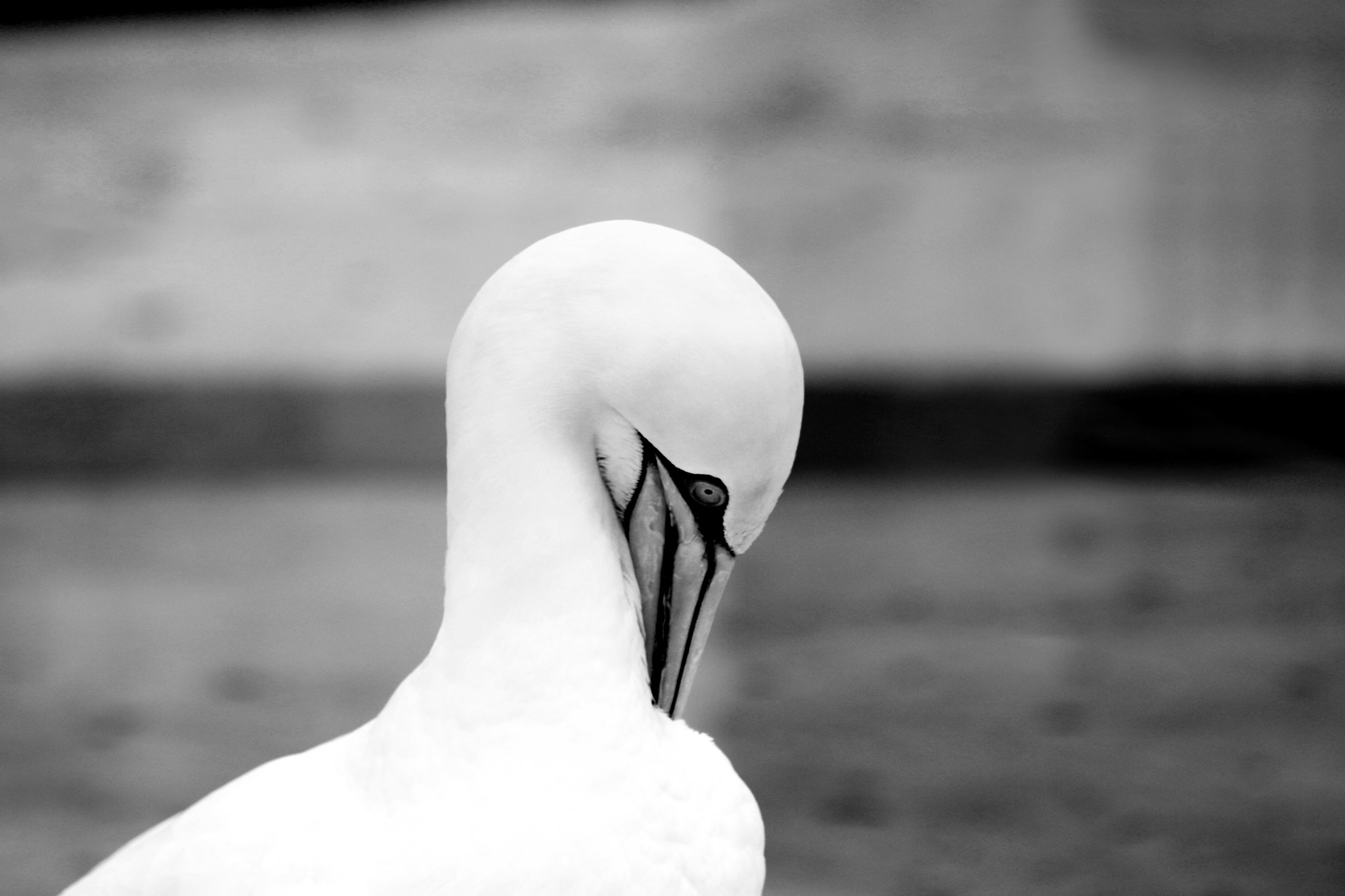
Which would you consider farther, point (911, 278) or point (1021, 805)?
point (911, 278)

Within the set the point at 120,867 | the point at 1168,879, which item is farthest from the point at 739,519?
the point at 1168,879

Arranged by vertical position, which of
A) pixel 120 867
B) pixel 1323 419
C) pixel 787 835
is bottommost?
pixel 787 835

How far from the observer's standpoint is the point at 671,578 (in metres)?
0.96

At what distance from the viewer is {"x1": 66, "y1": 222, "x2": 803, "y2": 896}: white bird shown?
0.84 meters

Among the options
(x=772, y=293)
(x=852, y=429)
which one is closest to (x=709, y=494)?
(x=772, y=293)

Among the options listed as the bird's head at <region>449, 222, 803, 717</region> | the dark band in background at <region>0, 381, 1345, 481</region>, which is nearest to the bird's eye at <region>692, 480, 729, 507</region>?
the bird's head at <region>449, 222, 803, 717</region>

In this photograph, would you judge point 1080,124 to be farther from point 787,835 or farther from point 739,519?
point 739,519

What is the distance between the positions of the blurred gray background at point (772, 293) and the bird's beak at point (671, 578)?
1.98m

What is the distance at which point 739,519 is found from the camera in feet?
2.97

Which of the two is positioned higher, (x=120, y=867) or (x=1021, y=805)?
(x=120, y=867)

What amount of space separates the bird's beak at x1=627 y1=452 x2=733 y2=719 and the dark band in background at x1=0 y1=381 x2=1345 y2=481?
244 centimetres

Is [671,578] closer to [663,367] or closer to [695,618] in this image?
[695,618]

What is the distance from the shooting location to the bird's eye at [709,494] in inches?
35.0

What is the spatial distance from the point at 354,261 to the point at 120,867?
7.92 ft
